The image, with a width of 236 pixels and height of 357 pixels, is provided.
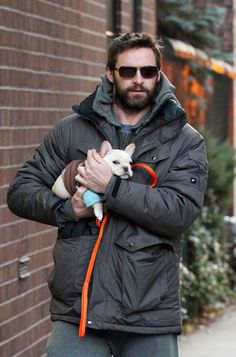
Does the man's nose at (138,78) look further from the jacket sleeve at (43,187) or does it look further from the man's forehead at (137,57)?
the jacket sleeve at (43,187)

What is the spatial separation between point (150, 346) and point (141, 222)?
51cm

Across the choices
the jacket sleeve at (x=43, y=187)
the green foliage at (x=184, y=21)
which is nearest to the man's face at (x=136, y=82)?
the jacket sleeve at (x=43, y=187)

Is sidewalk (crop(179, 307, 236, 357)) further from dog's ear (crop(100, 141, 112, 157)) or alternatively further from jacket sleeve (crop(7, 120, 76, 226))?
dog's ear (crop(100, 141, 112, 157))

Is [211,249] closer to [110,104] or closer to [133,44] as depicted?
[110,104]

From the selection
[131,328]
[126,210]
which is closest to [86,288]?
[131,328]

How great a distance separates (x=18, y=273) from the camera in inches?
246

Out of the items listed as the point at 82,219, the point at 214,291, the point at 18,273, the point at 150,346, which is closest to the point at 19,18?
the point at 18,273

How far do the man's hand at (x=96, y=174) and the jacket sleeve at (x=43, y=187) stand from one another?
0.50 feet

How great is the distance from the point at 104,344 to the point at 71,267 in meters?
0.34

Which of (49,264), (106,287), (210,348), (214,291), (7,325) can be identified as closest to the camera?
(106,287)

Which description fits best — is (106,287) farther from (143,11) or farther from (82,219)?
(143,11)

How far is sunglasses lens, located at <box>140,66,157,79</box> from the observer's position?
14.1ft

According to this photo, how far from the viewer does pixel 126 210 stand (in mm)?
4102

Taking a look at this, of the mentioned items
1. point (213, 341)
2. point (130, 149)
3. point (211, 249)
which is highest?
point (130, 149)
